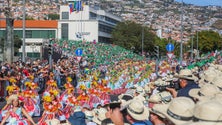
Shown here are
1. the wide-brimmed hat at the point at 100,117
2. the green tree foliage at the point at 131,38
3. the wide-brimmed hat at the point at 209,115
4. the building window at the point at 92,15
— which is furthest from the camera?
the green tree foliage at the point at 131,38

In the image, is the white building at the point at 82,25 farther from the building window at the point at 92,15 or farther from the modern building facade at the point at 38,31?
the modern building facade at the point at 38,31

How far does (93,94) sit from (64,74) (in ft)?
48.4

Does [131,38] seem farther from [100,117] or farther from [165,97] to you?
[100,117]

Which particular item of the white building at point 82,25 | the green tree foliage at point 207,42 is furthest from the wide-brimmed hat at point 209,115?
the green tree foliage at point 207,42

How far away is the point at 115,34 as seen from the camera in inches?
4178

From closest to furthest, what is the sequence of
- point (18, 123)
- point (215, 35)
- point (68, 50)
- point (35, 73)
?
point (18, 123)
point (35, 73)
point (68, 50)
point (215, 35)

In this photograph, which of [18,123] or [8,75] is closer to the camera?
[18,123]

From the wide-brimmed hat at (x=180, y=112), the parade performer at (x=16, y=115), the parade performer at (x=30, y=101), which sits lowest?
the parade performer at (x=30, y=101)

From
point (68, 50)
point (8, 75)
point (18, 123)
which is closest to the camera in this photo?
point (18, 123)

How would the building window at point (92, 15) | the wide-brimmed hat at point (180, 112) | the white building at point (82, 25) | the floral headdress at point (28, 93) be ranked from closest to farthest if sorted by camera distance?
the wide-brimmed hat at point (180, 112), the floral headdress at point (28, 93), the white building at point (82, 25), the building window at point (92, 15)

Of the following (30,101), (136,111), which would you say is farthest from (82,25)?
(136,111)

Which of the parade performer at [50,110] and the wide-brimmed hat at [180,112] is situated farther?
→ the parade performer at [50,110]

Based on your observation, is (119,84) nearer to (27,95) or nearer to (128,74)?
(128,74)

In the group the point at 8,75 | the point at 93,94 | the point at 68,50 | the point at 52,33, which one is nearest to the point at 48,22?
the point at 52,33
